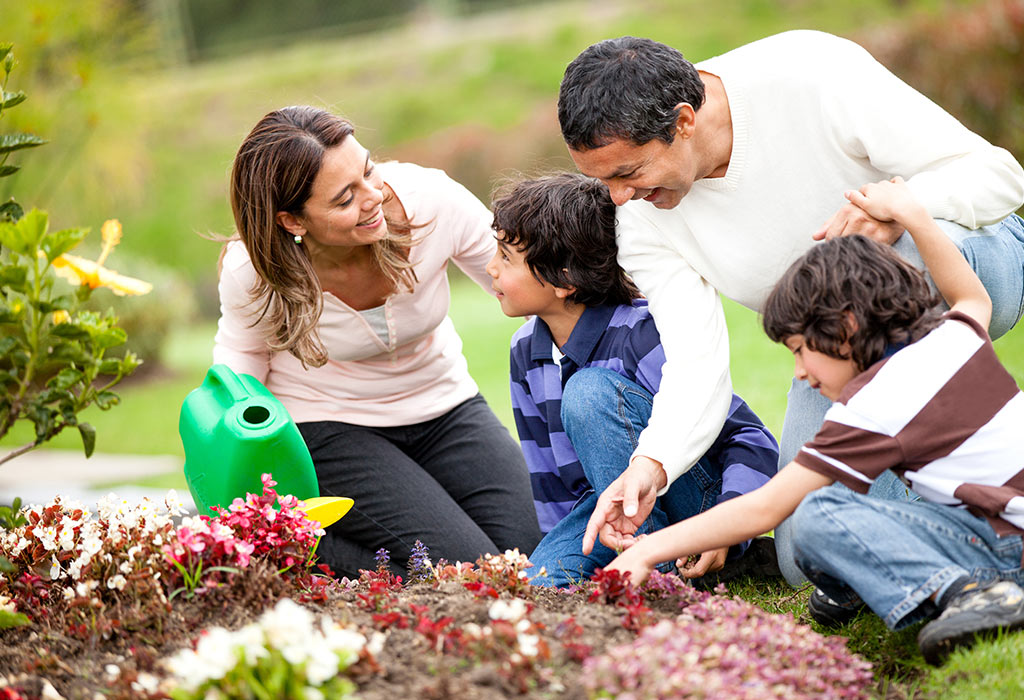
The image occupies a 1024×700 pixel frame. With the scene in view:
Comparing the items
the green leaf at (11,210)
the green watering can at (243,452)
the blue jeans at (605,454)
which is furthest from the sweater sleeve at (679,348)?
the green leaf at (11,210)

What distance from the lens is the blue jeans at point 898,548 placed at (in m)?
1.83

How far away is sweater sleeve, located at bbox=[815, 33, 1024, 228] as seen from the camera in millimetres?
2268

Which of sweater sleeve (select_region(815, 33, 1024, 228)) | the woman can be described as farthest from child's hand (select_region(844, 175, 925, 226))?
the woman

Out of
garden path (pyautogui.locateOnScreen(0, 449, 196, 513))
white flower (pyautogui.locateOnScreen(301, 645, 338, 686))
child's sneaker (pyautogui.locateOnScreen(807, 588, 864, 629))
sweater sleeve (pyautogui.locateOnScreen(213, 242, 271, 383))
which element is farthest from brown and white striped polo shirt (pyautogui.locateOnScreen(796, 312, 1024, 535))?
garden path (pyautogui.locateOnScreen(0, 449, 196, 513))

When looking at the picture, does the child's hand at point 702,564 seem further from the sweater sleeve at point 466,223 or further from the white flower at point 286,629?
the white flower at point 286,629

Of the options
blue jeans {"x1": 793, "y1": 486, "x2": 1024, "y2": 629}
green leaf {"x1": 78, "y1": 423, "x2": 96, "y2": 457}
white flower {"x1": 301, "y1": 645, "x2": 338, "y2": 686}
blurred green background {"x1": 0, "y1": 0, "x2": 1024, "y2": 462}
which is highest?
green leaf {"x1": 78, "y1": 423, "x2": 96, "y2": 457}

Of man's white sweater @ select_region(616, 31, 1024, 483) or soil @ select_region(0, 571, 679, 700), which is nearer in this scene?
soil @ select_region(0, 571, 679, 700)

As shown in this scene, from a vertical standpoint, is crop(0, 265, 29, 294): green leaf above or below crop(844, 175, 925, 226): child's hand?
above

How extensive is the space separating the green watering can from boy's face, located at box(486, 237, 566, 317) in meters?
0.68

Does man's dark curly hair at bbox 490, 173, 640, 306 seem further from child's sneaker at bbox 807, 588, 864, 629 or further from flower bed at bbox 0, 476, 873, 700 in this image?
child's sneaker at bbox 807, 588, 864, 629

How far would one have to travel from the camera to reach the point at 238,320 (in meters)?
3.05

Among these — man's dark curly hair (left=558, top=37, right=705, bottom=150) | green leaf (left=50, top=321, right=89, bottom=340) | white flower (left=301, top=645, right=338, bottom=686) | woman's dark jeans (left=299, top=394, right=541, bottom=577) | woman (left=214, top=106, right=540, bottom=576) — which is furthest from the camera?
woman's dark jeans (left=299, top=394, right=541, bottom=577)

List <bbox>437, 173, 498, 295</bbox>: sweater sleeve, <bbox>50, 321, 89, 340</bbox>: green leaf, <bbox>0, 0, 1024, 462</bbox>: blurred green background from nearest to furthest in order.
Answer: <bbox>50, 321, 89, 340</bbox>: green leaf
<bbox>437, 173, 498, 295</bbox>: sweater sleeve
<bbox>0, 0, 1024, 462</bbox>: blurred green background

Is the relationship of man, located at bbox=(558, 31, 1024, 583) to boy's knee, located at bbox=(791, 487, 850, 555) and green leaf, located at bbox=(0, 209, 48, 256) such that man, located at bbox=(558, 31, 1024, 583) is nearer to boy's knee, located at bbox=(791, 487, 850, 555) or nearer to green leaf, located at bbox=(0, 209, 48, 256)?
boy's knee, located at bbox=(791, 487, 850, 555)
